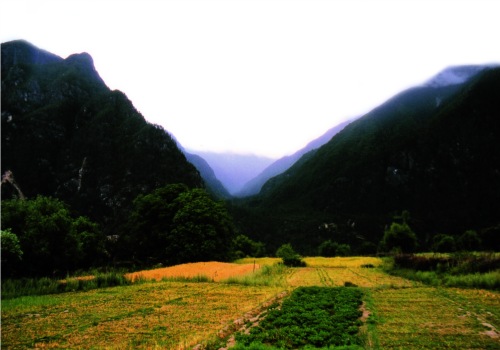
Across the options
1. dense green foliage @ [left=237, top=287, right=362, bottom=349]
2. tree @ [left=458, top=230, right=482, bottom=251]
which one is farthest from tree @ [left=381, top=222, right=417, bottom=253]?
dense green foliage @ [left=237, top=287, right=362, bottom=349]

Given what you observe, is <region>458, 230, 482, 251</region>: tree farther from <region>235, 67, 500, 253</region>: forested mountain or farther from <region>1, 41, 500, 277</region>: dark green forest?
<region>235, 67, 500, 253</region>: forested mountain

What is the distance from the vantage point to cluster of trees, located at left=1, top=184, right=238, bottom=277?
3753cm

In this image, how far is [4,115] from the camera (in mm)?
167375

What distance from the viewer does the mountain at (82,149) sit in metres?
147

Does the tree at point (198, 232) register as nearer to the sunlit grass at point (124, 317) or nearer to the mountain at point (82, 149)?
the sunlit grass at point (124, 317)

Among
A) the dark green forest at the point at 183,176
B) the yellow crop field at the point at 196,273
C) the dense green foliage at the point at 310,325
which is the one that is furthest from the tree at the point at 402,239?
the dense green foliage at the point at 310,325

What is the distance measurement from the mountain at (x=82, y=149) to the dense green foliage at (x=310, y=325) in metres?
128

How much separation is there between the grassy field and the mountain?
121574 millimetres

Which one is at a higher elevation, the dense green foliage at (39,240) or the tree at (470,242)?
the dense green foliage at (39,240)

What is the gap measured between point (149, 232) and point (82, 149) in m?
128

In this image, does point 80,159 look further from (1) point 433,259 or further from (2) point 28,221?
(1) point 433,259

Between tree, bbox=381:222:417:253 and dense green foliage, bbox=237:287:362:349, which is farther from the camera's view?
tree, bbox=381:222:417:253

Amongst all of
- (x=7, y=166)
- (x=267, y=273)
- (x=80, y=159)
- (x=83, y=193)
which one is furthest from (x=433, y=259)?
(x=7, y=166)

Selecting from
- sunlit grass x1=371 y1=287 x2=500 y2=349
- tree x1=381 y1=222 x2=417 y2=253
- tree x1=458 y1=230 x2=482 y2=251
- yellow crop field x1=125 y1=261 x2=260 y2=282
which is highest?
sunlit grass x1=371 y1=287 x2=500 y2=349
